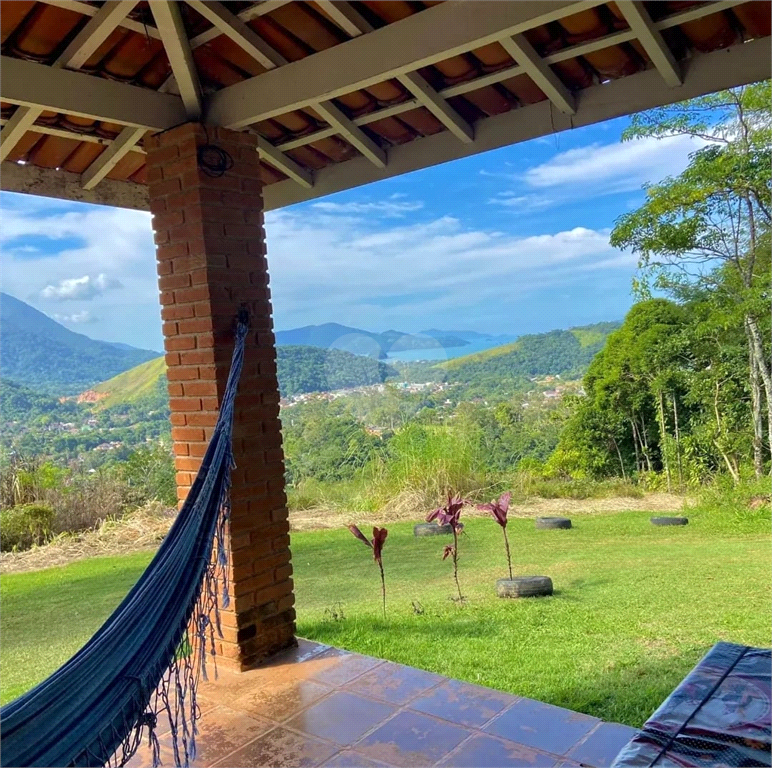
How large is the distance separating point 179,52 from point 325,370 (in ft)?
20.2

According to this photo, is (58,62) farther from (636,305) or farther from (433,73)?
(636,305)

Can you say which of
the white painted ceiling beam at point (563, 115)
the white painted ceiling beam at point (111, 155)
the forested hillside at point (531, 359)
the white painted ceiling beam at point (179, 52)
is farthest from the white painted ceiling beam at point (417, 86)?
the forested hillside at point (531, 359)

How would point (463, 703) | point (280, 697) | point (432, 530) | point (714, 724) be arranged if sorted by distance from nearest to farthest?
point (714, 724), point (463, 703), point (280, 697), point (432, 530)

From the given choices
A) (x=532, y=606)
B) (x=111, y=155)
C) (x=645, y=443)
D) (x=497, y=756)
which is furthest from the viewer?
(x=645, y=443)

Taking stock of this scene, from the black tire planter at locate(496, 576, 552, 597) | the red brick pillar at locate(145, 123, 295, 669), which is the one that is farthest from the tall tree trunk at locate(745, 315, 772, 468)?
the red brick pillar at locate(145, 123, 295, 669)

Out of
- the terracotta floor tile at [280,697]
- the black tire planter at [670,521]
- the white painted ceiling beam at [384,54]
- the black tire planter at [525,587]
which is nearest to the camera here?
the white painted ceiling beam at [384,54]

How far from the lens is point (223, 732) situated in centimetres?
198

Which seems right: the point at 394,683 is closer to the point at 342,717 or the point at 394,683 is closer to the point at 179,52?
the point at 342,717

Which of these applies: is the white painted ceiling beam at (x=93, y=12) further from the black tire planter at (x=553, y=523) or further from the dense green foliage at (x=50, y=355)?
the dense green foliage at (x=50, y=355)

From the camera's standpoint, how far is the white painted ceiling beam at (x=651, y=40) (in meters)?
1.73

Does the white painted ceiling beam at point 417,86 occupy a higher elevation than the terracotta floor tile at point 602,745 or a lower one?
higher

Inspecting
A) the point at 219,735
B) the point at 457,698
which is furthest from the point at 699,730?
the point at 219,735

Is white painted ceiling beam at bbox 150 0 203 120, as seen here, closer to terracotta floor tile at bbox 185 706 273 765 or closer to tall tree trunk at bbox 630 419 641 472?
terracotta floor tile at bbox 185 706 273 765

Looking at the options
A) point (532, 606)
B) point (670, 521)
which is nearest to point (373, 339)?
point (670, 521)
